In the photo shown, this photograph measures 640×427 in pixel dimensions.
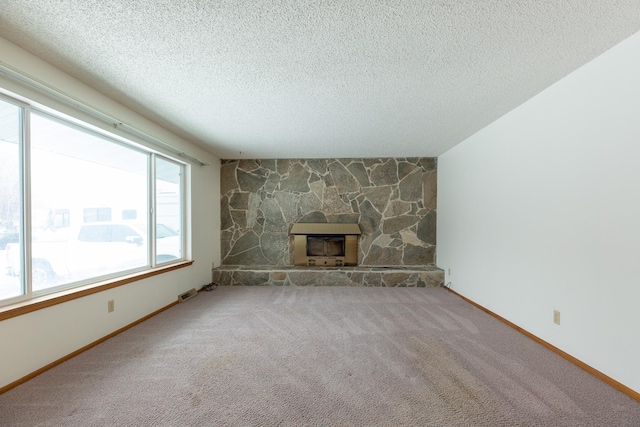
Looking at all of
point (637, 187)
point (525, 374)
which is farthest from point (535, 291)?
point (637, 187)

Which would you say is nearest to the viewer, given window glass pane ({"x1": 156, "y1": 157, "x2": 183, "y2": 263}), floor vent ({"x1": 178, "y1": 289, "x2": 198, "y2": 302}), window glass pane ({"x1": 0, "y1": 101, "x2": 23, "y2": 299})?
window glass pane ({"x1": 0, "y1": 101, "x2": 23, "y2": 299})

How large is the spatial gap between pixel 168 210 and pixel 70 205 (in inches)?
→ 49.2

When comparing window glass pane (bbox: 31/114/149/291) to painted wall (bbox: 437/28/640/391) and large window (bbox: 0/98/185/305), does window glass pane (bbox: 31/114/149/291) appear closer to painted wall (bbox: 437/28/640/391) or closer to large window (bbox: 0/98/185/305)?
large window (bbox: 0/98/185/305)

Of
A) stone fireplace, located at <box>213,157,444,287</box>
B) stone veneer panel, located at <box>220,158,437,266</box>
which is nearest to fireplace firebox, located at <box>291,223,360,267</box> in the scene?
stone fireplace, located at <box>213,157,444,287</box>

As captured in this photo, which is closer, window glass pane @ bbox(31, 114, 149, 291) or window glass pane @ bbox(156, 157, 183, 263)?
window glass pane @ bbox(31, 114, 149, 291)

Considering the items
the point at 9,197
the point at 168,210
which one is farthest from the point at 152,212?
the point at 9,197

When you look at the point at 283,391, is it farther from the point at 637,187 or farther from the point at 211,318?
the point at 637,187

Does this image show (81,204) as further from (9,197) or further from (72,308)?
(72,308)

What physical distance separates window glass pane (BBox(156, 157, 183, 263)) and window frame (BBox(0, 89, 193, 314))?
11cm

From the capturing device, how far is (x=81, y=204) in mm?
2301

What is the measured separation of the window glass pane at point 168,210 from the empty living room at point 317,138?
4 cm

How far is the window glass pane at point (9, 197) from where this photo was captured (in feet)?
5.65

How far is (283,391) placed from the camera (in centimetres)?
165

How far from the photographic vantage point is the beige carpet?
4.72 ft
